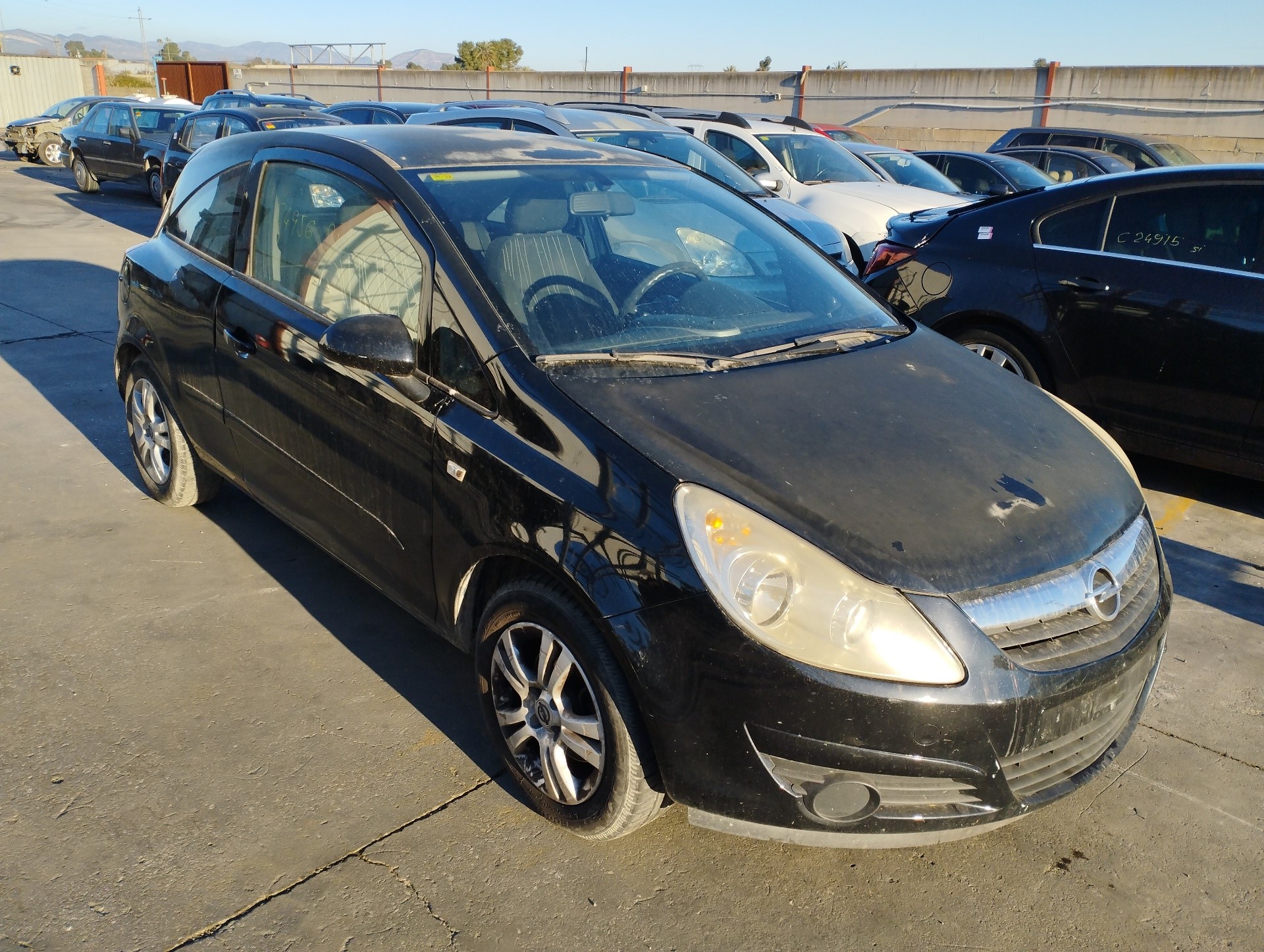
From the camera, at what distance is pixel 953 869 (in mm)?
2762

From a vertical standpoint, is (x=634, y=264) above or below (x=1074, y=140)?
below

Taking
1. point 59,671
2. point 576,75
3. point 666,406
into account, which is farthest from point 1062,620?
point 576,75

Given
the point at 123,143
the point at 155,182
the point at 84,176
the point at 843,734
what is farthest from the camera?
the point at 84,176

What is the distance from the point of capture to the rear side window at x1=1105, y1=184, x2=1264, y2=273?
16.2 ft

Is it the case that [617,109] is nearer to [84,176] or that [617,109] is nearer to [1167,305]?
[1167,305]

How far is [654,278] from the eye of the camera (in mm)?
3404

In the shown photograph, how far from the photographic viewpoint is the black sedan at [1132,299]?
4883 mm

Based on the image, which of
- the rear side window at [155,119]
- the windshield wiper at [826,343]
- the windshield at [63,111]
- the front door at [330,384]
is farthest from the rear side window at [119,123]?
the windshield wiper at [826,343]

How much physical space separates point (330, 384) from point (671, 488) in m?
1.39

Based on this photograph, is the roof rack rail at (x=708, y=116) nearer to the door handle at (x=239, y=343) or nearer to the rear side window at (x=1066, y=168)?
the rear side window at (x=1066, y=168)

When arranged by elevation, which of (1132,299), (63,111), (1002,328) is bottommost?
(1002,328)

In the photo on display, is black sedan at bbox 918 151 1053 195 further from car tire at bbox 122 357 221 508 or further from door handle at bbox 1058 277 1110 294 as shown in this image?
car tire at bbox 122 357 221 508

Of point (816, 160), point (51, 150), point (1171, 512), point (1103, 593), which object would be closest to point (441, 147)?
point (1103, 593)

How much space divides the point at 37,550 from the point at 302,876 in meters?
2.54
